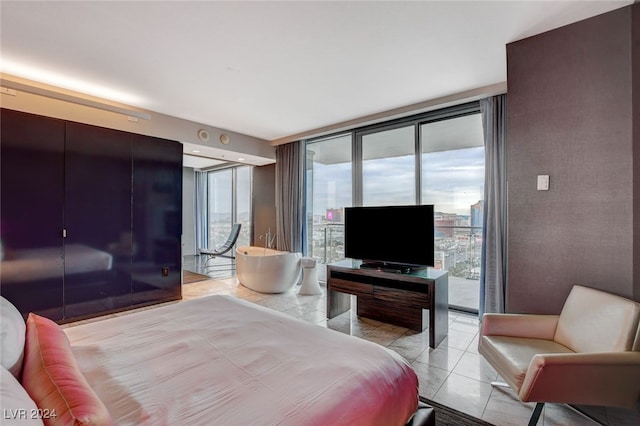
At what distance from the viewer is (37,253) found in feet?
10.4

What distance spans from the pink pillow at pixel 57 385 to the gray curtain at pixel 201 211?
305 inches

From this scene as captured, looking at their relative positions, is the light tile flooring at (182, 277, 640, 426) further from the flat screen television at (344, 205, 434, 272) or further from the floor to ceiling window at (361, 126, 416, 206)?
the floor to ceiling window at (361, 126, 416, 206)

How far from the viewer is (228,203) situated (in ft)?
25.9

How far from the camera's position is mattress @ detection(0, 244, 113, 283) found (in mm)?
3034

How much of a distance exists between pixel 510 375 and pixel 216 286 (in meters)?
4.47

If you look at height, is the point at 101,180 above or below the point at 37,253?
above

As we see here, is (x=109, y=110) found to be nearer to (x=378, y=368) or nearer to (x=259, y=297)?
(x=259, y=297)

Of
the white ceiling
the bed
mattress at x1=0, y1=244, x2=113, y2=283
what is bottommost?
the bed

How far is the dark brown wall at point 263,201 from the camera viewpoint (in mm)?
6047

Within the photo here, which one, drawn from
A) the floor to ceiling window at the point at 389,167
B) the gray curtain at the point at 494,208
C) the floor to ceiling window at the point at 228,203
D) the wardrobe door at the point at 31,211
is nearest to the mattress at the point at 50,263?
the wardrobe door at the point at 31,211

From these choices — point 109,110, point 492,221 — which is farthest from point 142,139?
point 492,221

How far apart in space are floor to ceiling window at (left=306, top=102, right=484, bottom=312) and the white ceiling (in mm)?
Result: 537

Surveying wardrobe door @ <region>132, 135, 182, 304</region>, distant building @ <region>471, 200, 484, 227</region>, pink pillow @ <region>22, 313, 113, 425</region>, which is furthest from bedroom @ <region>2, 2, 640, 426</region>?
wardrobe door @ <region>132, 135, 182, 304</region>

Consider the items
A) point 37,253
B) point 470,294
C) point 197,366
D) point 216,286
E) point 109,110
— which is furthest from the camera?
point 216,286
